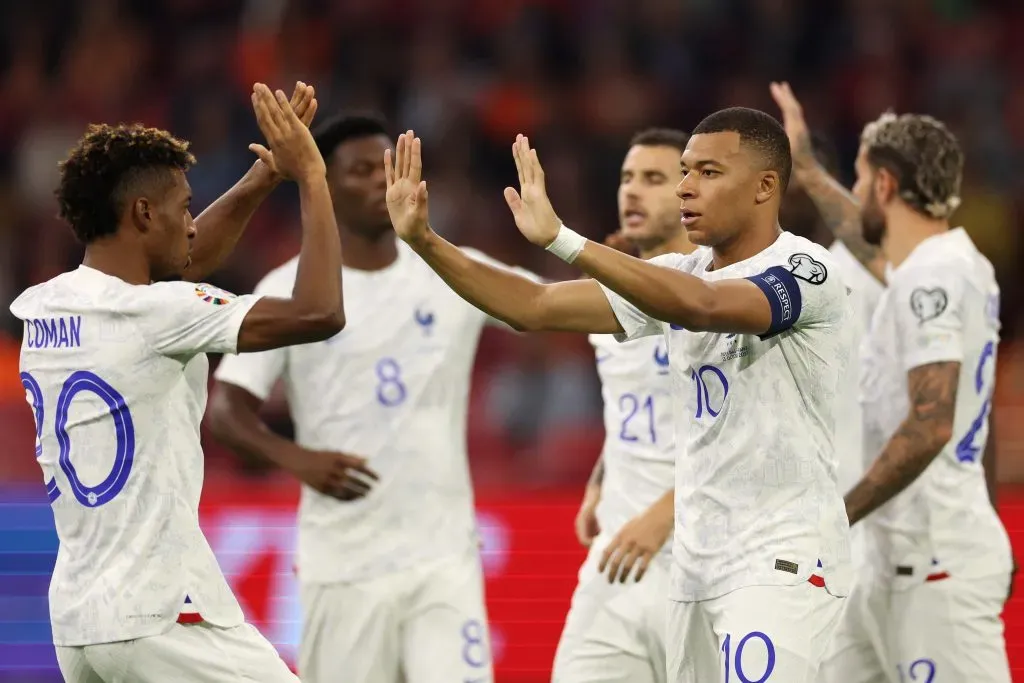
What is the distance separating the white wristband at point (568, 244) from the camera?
14.9 feet

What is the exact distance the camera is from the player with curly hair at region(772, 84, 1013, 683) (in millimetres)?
5996

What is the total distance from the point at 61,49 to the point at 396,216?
38.1 ft

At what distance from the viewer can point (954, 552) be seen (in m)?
6.13

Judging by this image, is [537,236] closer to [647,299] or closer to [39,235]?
[647,299]

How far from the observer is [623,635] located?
6.26m

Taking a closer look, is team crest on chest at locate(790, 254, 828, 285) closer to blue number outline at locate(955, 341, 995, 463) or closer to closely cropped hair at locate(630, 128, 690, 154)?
blue number outline at locate(955, 341, 995, 463)

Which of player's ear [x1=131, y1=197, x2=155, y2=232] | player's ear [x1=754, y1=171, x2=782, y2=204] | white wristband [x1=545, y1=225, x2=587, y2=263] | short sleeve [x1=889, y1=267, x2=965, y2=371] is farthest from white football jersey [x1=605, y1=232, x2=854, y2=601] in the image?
player's ear [x1=131, y1=197, x2=155, y2=232]

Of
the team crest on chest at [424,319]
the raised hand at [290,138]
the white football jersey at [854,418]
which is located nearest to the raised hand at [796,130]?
the white football jersey at [854,418]

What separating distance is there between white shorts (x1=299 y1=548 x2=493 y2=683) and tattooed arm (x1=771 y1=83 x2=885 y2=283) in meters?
2.11

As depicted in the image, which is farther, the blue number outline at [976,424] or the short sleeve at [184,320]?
the blue number outline at [976,424]

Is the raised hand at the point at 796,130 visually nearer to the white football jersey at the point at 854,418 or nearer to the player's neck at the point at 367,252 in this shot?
the white football jersey at the point at 854,418

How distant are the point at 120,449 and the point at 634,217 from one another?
8.30ft

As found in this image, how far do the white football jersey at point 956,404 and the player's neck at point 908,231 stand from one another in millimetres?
72

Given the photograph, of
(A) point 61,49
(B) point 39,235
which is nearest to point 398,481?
(B) point 39,235
